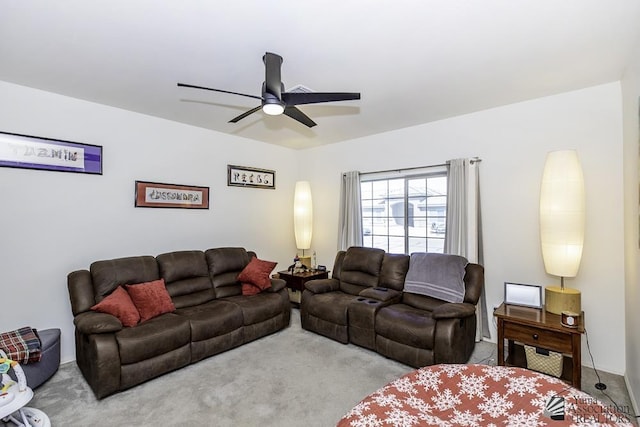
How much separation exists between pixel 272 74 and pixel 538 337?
113 inches

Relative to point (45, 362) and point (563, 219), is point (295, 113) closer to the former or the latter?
point (563, 219)

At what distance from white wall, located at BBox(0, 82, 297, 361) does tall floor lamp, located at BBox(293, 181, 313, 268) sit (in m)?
0.79

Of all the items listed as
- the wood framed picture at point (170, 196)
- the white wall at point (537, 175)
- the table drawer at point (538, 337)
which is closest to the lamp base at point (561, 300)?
the table drawer at point (538, 337)

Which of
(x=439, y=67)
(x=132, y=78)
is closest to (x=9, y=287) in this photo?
(x=132, y=78)

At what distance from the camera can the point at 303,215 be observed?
4.93 m

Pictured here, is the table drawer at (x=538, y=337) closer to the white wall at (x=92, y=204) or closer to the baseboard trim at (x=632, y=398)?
the baseboard trim at (x=632, y=398)

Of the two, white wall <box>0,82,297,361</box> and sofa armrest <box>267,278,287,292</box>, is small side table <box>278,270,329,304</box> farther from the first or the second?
white wall <box>0,82,297,361</box>

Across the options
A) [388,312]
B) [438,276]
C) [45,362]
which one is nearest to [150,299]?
[45,362]

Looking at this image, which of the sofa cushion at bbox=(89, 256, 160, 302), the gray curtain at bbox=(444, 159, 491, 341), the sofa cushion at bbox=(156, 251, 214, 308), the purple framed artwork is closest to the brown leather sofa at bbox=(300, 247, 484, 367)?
the gray curtain at bbox=(444, 159, 491, 341)

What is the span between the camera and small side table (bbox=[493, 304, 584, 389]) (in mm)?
2328

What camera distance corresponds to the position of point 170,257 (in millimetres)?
3543

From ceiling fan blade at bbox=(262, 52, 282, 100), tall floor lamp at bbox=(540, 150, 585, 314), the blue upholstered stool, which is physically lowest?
the blue upholstered stool

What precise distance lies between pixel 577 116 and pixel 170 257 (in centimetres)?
445

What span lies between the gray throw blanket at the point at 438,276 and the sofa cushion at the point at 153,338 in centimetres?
239
